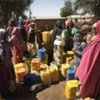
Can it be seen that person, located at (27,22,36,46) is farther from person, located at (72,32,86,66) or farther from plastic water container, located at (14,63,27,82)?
person, located at (72,32,86,66)

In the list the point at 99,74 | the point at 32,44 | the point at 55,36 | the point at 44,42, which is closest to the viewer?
the point at 99,74

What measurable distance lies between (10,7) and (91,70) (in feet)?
119

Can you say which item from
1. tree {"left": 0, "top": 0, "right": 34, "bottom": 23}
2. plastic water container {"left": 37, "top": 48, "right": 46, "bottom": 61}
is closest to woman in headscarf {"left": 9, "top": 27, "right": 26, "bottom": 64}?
plastic water container {"left": 37, "top": 48, "right": 46, "bottom": 61}

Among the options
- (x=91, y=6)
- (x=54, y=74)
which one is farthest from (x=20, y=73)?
(x=91, y=6)

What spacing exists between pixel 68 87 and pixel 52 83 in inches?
79.0

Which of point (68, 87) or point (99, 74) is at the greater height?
point (99, 74)

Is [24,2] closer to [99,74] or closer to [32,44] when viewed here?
[32,44]

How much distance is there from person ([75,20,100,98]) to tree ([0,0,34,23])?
112 ft

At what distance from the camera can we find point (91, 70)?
5836mm

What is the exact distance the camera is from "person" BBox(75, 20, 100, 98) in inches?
229

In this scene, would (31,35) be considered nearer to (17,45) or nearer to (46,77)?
(17,45)

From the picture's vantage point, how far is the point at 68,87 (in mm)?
9352

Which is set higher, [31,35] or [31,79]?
[31,35]

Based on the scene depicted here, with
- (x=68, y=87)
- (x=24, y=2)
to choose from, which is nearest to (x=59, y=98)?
(x=68, y=87)
